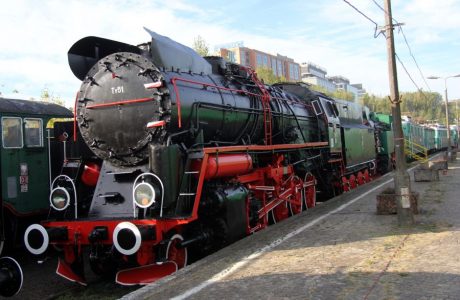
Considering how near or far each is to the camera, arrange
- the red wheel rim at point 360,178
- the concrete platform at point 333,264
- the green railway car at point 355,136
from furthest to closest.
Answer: the red wheel rim at point 360,178
the green railway car at point 355,136
the concrete platform at point 333,264

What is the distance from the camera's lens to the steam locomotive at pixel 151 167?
6176 millimetres

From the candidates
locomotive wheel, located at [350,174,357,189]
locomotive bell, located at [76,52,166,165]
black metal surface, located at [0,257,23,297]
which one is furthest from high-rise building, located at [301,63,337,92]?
black metal surface, located at [0,257,23,297]

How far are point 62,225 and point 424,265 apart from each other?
4857 mm

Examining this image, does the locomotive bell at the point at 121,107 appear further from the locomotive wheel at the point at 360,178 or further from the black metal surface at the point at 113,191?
the locomotive wheel at the point at 360,178

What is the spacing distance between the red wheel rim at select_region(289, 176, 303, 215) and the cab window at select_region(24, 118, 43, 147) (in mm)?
5502

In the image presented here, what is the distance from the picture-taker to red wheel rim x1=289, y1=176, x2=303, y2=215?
10758 mm

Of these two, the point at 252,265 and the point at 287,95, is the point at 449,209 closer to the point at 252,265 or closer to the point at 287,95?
the point at 287,95

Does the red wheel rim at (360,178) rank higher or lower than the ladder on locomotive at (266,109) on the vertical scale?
lower

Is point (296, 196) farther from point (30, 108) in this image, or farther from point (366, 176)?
point (366, 176)

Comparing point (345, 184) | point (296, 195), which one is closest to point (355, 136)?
point (345, 184)

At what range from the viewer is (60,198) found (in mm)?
6930

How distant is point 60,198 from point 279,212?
516 cm

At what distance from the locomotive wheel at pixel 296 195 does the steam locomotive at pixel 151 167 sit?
190 centimetres

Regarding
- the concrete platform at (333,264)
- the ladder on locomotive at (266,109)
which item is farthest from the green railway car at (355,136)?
the concrete platform at (333,264)
